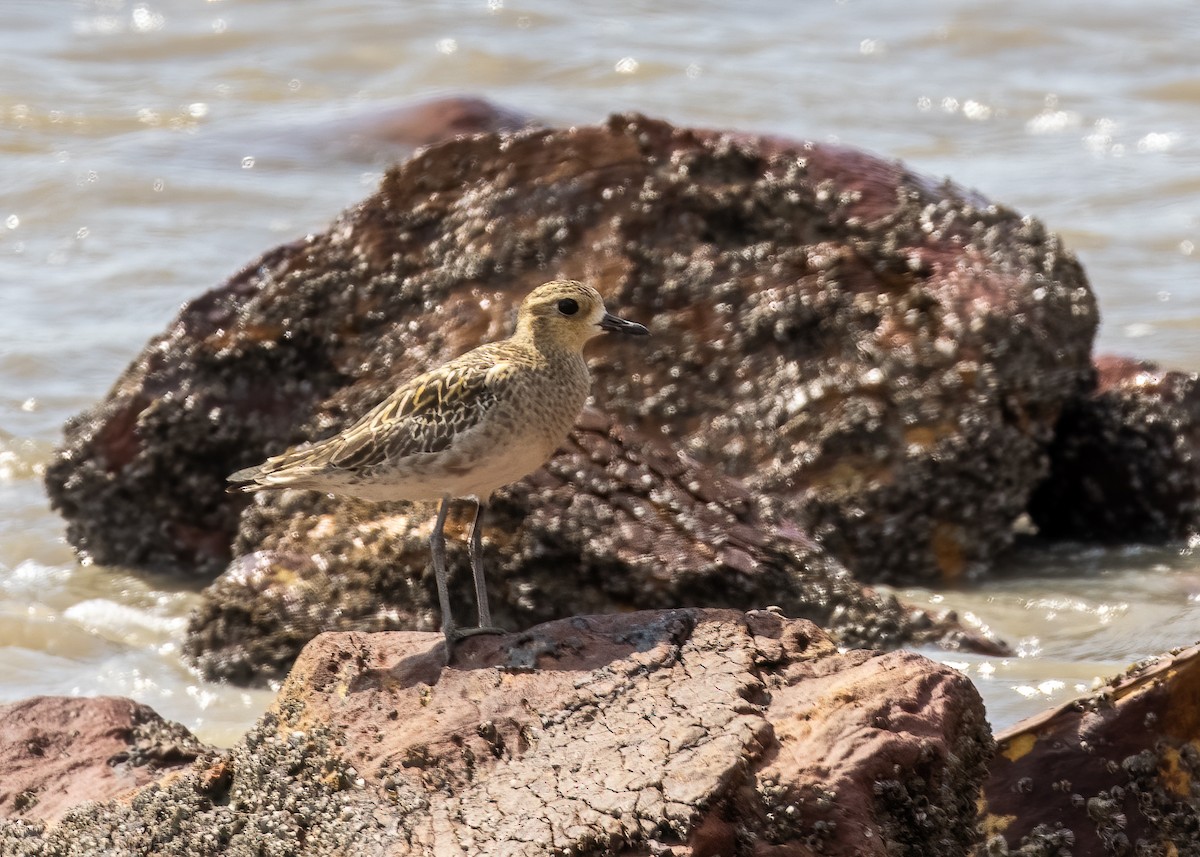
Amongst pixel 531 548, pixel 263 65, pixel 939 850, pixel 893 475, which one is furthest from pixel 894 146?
pixel 939 850

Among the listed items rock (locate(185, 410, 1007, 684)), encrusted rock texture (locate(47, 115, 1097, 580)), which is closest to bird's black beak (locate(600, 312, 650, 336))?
rock (locate(185, 410, 1007, 684))

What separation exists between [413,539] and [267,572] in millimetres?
766

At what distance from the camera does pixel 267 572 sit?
7289mm

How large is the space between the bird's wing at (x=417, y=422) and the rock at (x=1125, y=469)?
4.57 meters

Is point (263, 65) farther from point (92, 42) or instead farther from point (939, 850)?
point (939, 850)

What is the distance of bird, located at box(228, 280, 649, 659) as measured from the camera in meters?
5.52

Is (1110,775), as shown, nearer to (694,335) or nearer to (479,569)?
(479,569)

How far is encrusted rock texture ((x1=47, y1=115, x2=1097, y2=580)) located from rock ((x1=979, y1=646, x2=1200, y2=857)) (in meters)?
3.60

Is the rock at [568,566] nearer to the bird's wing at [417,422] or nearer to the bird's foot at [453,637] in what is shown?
the bird's wing at [417,422]

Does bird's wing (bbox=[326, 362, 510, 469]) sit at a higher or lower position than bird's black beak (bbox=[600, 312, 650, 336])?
lower

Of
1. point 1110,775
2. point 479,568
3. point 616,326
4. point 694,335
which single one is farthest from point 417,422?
point 694,335

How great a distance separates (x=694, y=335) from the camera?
8.83 m

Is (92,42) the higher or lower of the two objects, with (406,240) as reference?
higher

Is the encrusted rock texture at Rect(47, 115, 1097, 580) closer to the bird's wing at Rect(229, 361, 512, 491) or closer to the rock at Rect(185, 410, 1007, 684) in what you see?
the rock at Rect(185, 410, 1007, 684)
